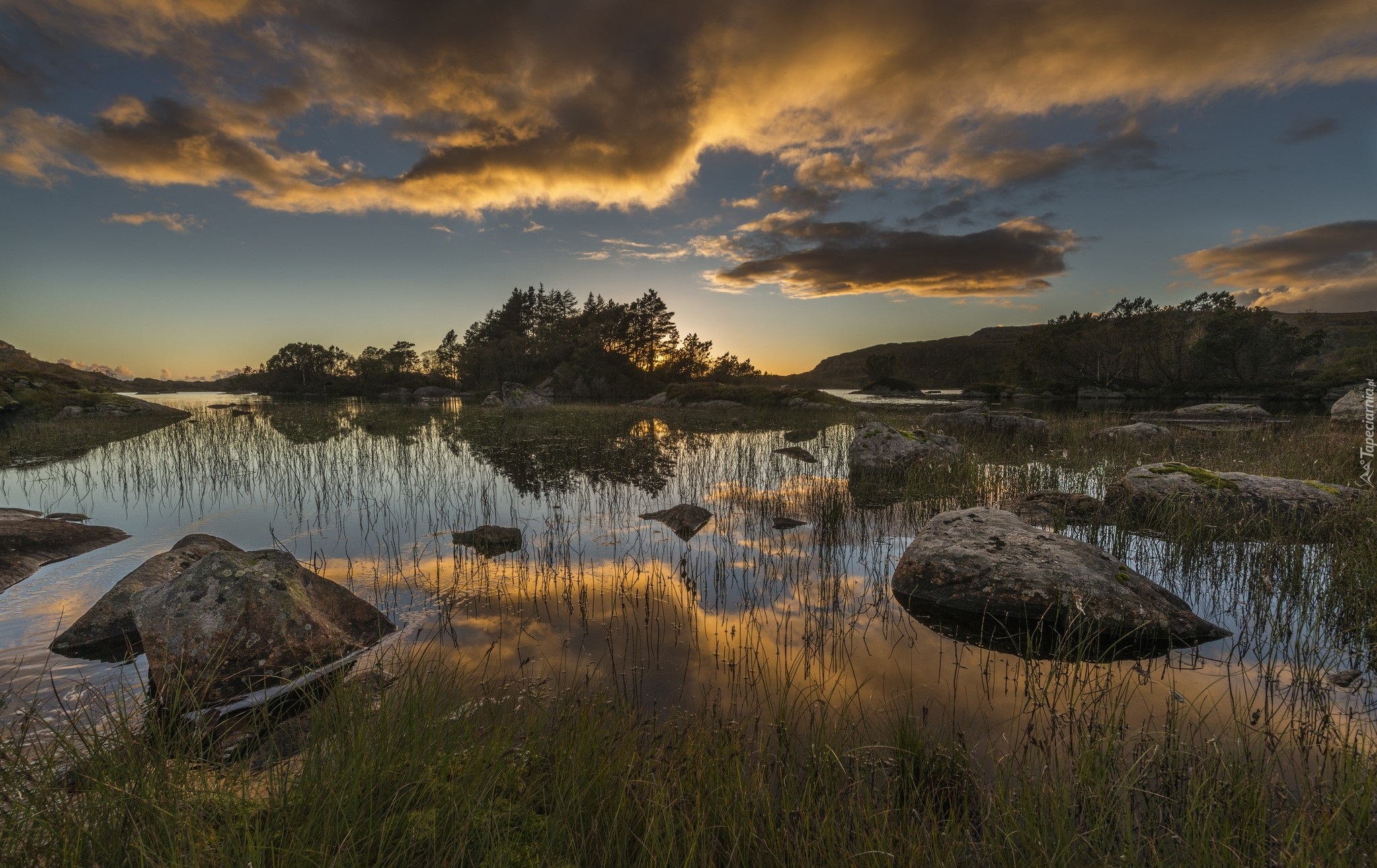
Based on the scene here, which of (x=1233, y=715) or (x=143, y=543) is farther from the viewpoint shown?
(x=143, y=543)

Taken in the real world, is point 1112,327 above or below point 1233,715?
above

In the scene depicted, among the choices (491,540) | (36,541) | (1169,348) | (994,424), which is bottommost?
(491,540)

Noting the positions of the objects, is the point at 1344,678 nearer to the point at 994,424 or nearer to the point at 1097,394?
the point at 994,424

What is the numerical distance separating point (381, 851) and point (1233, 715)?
456cm

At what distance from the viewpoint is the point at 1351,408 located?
2270 cm

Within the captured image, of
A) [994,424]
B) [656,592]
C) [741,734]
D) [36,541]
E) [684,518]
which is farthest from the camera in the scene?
[994,424]

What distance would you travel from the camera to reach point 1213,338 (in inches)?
2403

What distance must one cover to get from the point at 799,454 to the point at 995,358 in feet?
502

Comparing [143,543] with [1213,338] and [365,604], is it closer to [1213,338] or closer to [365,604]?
[365,604]

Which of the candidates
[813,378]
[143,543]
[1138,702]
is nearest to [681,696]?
[1138,702]

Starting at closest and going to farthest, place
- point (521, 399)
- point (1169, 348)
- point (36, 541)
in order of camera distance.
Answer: point (36, 541) < point (521, 399) < point (1169, 348)

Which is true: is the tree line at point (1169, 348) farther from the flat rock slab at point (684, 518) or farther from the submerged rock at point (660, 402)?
the flat rock slab at point (684, 518)

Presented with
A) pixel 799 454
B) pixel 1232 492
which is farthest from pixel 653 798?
pixel 799 454

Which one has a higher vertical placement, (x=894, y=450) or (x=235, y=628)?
(x=894, y=450)
